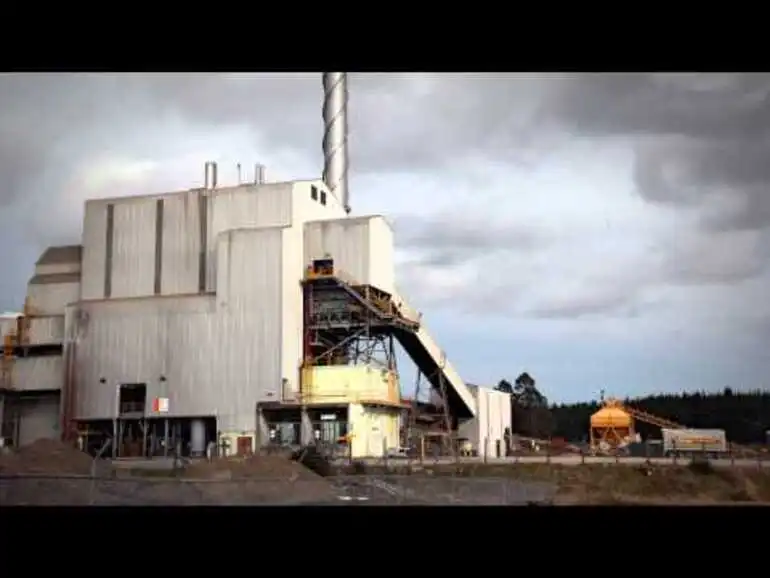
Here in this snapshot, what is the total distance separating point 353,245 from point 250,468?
57.8 ft

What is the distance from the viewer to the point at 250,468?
33625mm

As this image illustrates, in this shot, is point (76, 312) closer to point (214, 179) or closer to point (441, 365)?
point (214, 179)

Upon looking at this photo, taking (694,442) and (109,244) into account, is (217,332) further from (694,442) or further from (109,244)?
(694,442)

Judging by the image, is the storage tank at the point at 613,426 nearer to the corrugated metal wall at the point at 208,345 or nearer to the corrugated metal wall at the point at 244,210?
the corrugated metal wall at the point at 208,345

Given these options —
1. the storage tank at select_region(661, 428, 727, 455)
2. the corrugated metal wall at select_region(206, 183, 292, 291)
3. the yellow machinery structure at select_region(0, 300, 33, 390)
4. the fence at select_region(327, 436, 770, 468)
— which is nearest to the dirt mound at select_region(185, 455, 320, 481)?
the fence at select_region(327, 436, 770, 468)

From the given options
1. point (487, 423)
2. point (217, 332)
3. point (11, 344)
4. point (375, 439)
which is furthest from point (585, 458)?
point (11, 344)

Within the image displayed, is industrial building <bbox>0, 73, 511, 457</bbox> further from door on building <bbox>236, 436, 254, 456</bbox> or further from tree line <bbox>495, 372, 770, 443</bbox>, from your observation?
tree line <bbox>495, 372, 770, 443</bbox>

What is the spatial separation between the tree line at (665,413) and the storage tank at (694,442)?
22988 millimetres

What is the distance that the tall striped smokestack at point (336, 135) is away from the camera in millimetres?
59906

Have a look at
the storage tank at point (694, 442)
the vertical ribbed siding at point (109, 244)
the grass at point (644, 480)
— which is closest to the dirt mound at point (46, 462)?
the grass at point (644, 480)

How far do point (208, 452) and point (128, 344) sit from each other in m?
7.84

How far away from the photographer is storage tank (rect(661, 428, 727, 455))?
46.4 m

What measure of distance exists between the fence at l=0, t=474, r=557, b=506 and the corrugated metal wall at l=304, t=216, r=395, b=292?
75.1 ft
